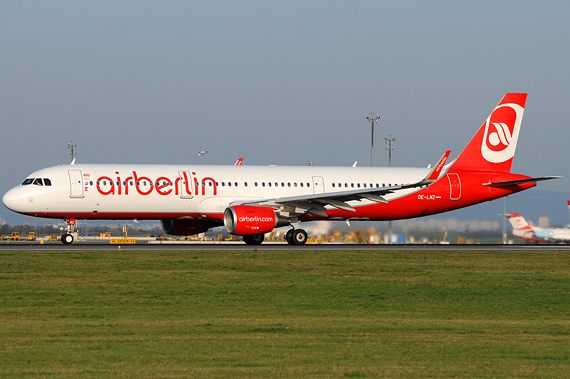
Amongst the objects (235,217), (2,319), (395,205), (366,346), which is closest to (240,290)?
(2,319)

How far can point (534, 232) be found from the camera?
45.0m

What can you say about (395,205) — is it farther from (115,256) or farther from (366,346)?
(366,346)

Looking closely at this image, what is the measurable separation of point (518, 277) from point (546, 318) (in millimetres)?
7959

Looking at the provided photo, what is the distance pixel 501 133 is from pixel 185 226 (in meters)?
18.2

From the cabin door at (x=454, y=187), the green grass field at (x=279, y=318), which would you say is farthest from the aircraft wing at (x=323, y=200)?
the green grass field at (x=279, y=318)

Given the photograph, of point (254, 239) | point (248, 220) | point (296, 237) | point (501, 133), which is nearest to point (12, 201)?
point (248, 220)

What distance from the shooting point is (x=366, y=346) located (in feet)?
38.3

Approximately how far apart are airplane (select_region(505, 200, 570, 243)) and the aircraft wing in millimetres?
10340

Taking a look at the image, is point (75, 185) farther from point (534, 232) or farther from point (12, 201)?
point (534, 232)

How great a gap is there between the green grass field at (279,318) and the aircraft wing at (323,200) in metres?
8.98

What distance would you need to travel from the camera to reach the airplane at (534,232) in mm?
44750

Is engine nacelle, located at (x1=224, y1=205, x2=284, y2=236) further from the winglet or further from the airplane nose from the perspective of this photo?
the airplane nose

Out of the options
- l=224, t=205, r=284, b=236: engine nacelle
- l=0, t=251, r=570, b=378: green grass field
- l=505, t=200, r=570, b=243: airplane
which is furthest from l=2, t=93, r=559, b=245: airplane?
l=0, t=251, r=570, b=378: green grass field

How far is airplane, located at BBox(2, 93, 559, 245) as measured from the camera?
35.4m
